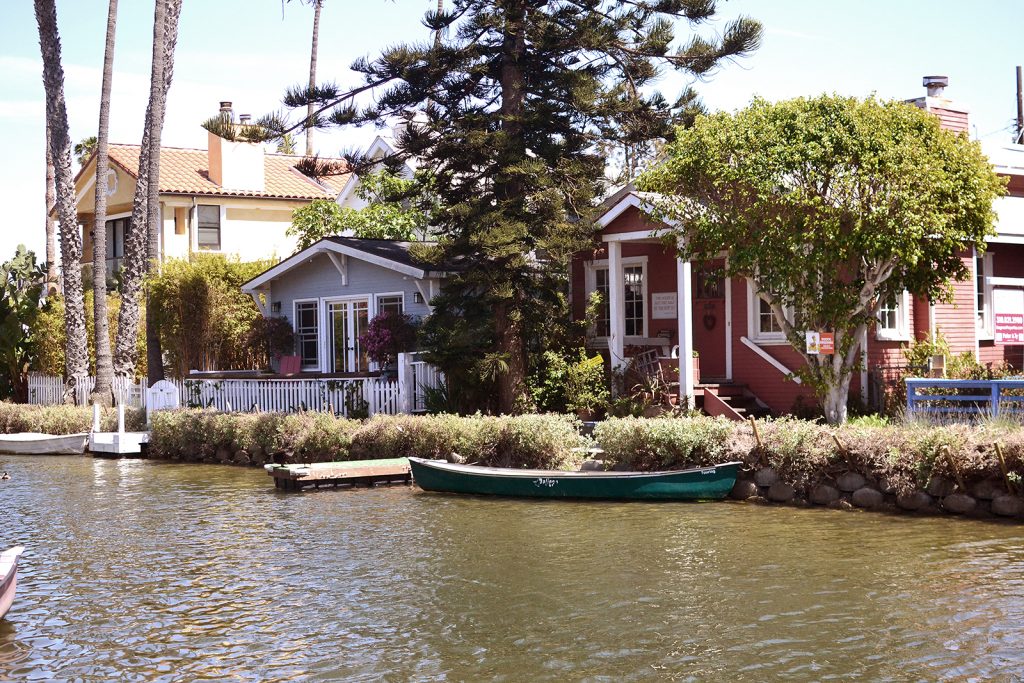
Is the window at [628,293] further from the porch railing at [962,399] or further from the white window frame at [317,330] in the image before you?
the porch railing at [962,399]

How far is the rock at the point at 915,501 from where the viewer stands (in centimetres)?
1470

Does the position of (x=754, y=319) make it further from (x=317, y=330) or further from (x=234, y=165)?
(x=234, y=165)

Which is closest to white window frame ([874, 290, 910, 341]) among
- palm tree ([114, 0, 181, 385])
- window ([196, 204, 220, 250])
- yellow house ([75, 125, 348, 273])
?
palm tree ([114, 0, 181, 385])

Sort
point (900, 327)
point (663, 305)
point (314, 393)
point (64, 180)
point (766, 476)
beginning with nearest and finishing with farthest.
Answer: point (766, 476)
point (900, 327)
point (663, 305)
point (314, 393)
point (64, 180)

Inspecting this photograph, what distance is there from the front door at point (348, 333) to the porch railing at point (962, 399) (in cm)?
1285

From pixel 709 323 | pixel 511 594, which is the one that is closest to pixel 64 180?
pixel 709 323

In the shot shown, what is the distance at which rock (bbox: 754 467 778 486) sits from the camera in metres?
16.0

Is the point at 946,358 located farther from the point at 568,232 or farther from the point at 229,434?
the point at 229,434

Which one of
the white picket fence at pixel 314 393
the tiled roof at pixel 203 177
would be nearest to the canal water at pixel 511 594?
the white picket fence at pixel 314 393

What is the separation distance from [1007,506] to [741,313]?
904 cm

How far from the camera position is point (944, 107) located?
2253cm

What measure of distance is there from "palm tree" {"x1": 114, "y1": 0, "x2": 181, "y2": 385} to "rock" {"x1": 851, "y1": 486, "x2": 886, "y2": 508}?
19930mm

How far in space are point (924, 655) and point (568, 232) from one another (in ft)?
45.2

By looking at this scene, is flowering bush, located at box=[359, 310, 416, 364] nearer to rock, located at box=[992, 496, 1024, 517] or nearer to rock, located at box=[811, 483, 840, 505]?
rock, located at box=[811, 483, 840, 505]
